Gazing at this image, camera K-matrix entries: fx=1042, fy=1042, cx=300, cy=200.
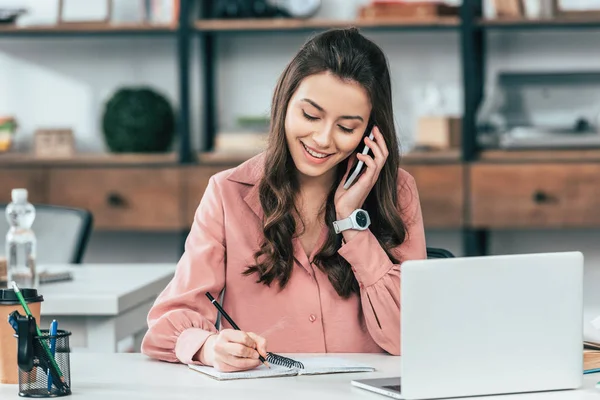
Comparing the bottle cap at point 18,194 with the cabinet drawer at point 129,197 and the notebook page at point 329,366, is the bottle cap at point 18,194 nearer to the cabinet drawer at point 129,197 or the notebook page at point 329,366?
the notebook page at point 329,366

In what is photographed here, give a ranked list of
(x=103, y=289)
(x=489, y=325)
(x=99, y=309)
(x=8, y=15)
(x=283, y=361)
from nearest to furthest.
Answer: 1. (x=489, y=325)
2. (x=283, y=361)
3. (x=99, y=309)
4. (x=103, y=289)
5. (x=8, y=15)

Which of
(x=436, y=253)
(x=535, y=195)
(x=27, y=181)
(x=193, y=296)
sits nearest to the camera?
(x=193, y=296)

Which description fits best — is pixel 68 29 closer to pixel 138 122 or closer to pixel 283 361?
pixel 138 122

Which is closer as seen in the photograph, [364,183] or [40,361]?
A: [40,361]

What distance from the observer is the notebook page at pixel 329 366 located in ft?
5.24

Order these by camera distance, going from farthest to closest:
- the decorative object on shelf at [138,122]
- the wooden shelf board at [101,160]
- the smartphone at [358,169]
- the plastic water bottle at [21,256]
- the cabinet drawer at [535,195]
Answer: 1. the decorative object on shelf at [138,122]
2. the wooden shelf board at [101,160]
3. the cabinet drawer at [535,195]
4. the plastic water bottle at [21,256]
5. the smartphone at [358,169]

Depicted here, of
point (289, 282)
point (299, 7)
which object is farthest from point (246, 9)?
point (289, 282)

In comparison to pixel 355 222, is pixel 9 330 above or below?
below

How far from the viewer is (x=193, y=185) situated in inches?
159

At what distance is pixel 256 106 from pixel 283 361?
2.84 m

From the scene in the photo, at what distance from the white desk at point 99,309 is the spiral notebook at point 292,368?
29.6 inches

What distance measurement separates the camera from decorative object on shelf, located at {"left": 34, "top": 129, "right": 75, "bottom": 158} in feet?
13.8

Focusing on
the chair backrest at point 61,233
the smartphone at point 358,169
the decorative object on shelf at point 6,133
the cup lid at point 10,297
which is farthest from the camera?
the decorative object on shelf at point 6,133

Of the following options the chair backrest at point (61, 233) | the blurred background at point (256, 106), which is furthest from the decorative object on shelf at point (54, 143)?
the chair backrest at point (61, 233)
